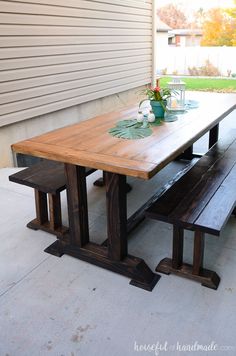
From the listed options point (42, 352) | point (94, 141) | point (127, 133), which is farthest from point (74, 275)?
point (127, 133)

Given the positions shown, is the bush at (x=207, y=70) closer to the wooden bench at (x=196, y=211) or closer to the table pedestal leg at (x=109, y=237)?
the wooden bench at (x=196, y=211)

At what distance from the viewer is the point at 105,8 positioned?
521 cm

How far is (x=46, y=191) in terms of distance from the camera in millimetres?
2225

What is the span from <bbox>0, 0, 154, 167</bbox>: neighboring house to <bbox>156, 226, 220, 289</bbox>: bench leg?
100 inches

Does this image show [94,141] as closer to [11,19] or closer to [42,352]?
[42,352]

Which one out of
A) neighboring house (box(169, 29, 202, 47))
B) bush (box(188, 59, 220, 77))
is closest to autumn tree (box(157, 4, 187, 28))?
neighboring house (box(169, 29, 202, 47))

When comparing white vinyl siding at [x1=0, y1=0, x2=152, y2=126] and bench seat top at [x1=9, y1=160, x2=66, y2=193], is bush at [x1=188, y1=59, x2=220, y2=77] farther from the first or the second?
bench seat top at [x1=9, y1=160, x2=66, y2=193]

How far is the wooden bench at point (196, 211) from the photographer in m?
1.74

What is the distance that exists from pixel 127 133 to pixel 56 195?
0.64 metres

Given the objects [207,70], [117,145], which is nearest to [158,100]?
[117,145]

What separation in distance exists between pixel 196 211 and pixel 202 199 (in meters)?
0.15

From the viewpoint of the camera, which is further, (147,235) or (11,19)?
(11,19)

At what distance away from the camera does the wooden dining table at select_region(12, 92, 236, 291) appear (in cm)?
173

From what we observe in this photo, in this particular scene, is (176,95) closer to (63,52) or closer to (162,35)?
(63,52)
